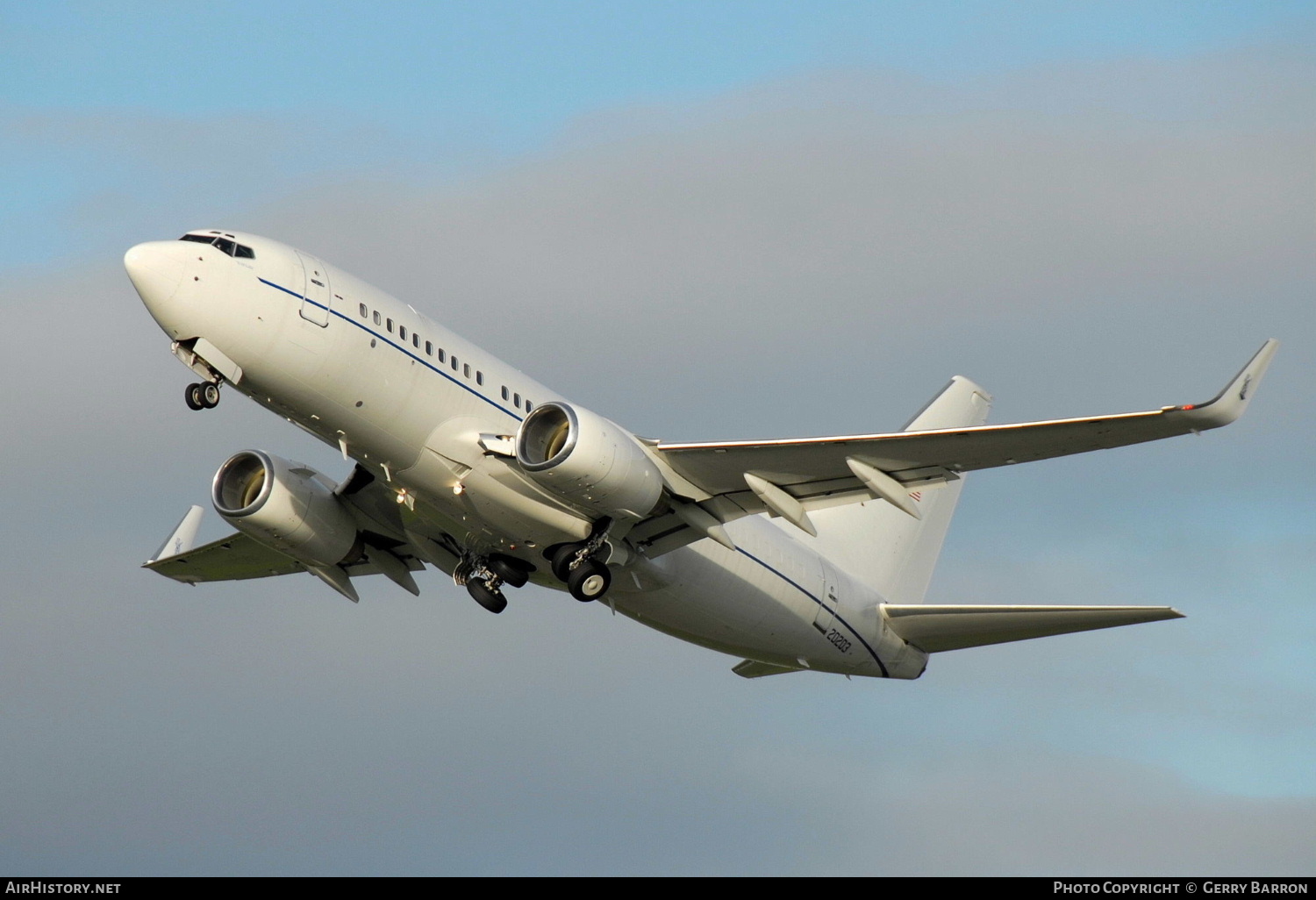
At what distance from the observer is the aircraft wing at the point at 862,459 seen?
1059 inches

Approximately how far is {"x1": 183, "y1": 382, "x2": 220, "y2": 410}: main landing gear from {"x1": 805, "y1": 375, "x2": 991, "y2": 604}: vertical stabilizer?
598 inches

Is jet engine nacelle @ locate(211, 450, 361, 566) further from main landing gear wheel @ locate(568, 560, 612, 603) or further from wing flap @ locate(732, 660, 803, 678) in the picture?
wing flap @ locate(732, 660, 803, 678)

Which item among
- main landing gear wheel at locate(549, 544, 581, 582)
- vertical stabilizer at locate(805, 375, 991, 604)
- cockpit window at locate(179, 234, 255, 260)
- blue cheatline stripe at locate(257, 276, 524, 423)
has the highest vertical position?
vertical stabilizer at locate(805, 375, 991, 604)

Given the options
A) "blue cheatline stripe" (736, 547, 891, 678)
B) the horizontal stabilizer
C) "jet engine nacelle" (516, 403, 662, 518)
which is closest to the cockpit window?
"jet engine nacelle" (516, 403, 662, 518)

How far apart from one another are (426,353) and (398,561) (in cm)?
833

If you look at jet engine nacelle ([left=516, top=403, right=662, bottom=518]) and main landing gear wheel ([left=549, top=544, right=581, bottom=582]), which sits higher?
jet engine nacelle ([left=516, top=403, right=662, bottom=518])

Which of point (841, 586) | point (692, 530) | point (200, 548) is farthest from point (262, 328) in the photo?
point (841, 586)

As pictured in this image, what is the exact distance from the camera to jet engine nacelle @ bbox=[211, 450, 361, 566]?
109ft

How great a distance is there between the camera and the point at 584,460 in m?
29.4

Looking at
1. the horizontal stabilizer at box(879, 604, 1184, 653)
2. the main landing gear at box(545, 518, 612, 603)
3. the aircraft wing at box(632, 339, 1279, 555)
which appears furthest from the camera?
the horizontal stabilizer at box(879, 604, 1184, 653)

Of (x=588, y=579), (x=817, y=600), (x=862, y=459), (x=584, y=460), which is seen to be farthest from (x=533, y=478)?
(x=817, y=600)

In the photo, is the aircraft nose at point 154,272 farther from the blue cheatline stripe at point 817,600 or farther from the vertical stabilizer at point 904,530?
the vertical stabilizer at point 904,530

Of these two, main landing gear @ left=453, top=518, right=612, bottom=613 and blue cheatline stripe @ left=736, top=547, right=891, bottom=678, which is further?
blue cheatline stripe @ left=736, top=547, right=891, bottom=678
